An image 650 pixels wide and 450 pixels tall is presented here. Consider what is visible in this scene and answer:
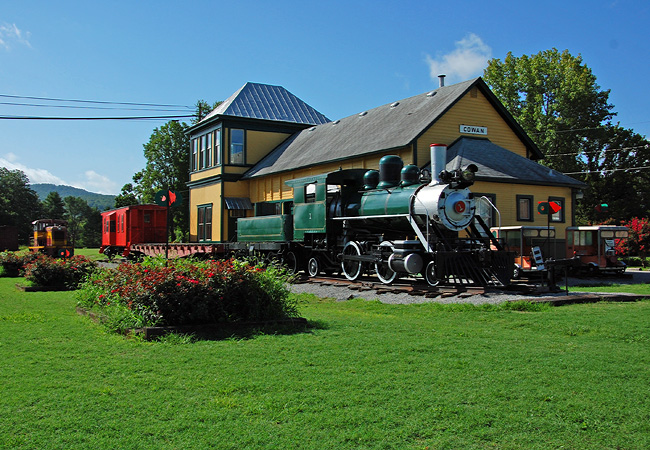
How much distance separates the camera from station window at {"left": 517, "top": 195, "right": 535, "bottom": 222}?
75.8ft

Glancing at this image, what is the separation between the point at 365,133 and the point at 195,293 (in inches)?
748

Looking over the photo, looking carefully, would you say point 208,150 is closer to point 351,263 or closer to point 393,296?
point 351,263

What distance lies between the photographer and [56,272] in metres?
16.7

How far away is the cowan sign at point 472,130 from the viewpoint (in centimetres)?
2434

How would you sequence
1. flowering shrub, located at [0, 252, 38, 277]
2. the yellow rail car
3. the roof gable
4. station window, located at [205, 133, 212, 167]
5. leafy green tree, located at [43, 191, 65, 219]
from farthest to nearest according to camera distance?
1. leafy green tree, located at [43, 191, 65, 219]
2. station window, located at [205, 133, 212, 167]
3. the yellow rail car
4. the roof gable
5. flowering shrub, located at [0, 252, 38, 277]

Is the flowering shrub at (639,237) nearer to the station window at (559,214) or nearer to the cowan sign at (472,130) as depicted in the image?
the station window at (559,214)

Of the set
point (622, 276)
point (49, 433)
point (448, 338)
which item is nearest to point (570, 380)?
point (448, 338)

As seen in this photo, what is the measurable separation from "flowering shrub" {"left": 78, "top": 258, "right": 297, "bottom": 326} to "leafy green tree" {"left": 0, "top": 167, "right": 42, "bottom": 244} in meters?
83.8

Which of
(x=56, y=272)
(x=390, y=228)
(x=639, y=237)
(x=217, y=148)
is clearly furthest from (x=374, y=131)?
(x=639, y=237)

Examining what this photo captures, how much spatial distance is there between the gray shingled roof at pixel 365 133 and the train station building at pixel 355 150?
87mm

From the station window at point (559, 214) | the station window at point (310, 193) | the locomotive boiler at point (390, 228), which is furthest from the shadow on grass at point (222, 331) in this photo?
the station window at point (559, 214)

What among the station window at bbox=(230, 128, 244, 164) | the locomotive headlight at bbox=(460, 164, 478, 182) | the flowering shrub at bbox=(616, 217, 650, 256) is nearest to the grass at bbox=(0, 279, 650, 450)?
the locomotive headlight at bbox=(460, 164, 478, 182)

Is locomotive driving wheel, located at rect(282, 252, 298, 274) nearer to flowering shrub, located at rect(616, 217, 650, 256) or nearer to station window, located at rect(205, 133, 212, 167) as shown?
station window, located at rect(205, 133, 212, 167)

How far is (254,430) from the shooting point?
4387 mm
